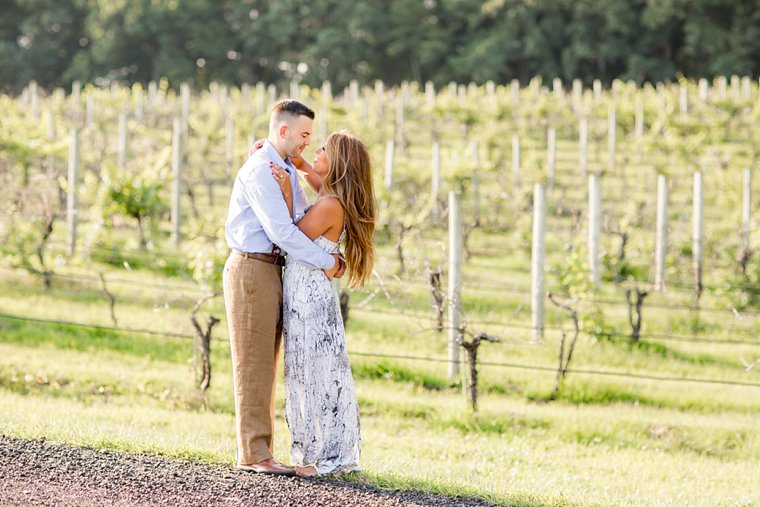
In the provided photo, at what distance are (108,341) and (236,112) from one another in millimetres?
15439

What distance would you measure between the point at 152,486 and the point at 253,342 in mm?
865

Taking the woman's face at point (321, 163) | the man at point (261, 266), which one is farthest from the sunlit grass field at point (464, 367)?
the woman's face at point (321, 163)

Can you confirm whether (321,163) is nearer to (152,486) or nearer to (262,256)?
(262,256)

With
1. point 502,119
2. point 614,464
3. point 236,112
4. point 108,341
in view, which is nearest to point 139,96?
point 236,112

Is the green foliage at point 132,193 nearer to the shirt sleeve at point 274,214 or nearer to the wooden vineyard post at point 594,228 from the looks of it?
the wooden vineyard post at point 594,228

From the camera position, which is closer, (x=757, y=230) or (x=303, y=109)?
(x=303, y=109)

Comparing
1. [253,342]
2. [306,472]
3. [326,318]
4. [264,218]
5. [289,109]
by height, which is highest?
[289,109]

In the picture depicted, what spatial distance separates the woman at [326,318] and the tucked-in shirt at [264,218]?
0.14 m

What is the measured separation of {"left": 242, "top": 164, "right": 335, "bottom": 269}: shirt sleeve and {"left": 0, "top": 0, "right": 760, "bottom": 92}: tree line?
3424cm

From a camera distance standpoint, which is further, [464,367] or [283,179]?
[464,367]

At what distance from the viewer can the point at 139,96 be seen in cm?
2725

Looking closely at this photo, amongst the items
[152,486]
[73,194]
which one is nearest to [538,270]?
[152,486]

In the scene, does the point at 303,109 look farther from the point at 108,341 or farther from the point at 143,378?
the point at 108,341

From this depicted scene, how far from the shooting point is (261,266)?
5.12 m
